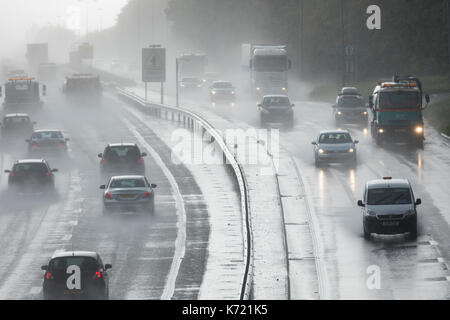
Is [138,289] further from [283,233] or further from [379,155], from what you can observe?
[379,155]

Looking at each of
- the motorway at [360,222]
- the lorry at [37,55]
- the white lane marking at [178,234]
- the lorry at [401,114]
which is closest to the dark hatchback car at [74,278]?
the white lane marking at [178,234]

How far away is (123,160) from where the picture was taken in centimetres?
5138

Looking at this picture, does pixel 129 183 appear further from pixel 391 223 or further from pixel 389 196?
pixel 391 223

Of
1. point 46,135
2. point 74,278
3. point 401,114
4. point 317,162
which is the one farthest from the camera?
point 46,135

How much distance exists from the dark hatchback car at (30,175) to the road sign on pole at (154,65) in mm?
40570

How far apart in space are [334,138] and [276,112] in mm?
17898

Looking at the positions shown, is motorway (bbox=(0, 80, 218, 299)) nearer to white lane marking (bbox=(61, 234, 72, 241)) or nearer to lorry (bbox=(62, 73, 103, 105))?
white lane marking (bbox=(61, 234, 72, 241))

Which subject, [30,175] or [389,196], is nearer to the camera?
[389,196]

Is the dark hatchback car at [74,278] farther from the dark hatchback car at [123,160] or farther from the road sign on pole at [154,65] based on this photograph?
the road sign on pole at [154,65]

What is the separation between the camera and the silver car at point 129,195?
41.2 m

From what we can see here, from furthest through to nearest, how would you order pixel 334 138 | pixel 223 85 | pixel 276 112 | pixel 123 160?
1. pixel 223 85
2. pixel 276 112
3. pixel 334 138
4. pixel 123 160

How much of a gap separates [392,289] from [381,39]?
89.6 m

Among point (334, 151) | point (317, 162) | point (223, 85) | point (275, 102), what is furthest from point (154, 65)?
point (334, 151)

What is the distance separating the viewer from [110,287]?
3092 centimetres
